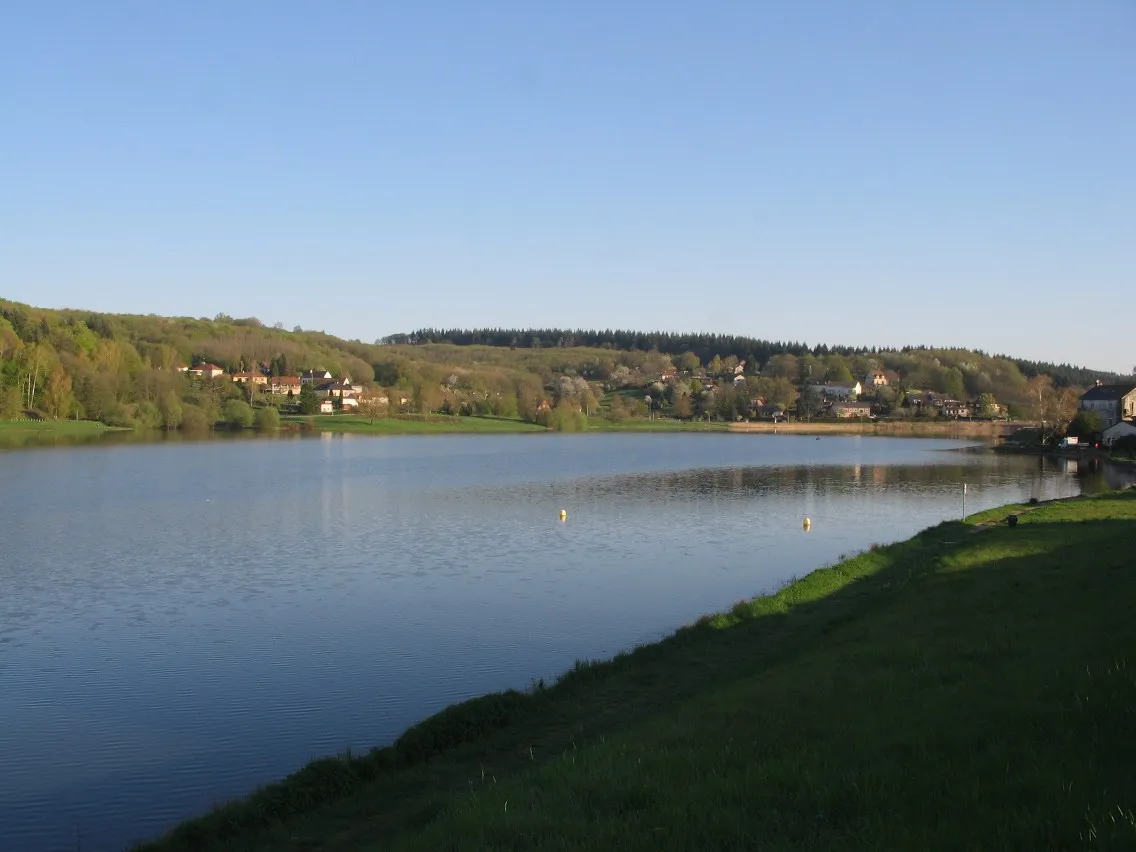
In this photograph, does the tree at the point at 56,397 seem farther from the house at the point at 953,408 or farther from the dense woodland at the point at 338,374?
the house at the point at 953,408

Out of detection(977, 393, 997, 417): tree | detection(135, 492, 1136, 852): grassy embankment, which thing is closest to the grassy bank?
Result: detection(977, 393, 997, 417): tree

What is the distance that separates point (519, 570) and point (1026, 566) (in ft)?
35.8

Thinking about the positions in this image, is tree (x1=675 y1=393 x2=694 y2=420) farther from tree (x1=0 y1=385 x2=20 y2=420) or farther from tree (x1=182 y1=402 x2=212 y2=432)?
tree (x1=0 y1=385 x2=20 y2=420)

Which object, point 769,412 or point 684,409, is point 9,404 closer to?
point 684,409

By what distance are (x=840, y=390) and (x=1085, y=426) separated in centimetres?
9847

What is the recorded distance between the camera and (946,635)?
38.8 feet

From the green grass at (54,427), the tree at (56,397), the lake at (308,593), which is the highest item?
the tree at (56,397)

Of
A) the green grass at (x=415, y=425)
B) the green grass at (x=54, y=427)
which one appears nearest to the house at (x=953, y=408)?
the green grass at (x=415, y=425)

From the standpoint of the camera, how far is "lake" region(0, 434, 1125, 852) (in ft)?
36.0

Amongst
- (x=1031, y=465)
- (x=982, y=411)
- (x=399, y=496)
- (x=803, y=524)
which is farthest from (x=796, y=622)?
(x=982, y=411)

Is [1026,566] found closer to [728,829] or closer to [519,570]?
[519,570]

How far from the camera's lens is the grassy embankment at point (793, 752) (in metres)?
5.55

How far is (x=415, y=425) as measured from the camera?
110562 mm

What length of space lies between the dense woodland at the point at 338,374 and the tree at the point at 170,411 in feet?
0.40
